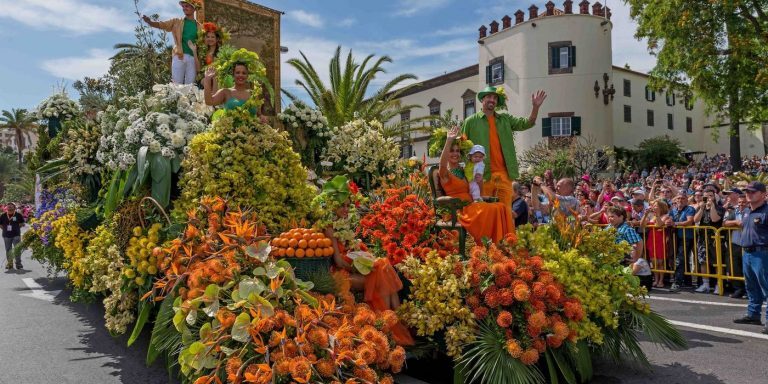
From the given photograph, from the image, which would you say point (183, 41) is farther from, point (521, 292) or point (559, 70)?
point (559, 70)

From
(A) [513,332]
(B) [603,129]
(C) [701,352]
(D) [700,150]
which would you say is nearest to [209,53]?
(A) [513,332]

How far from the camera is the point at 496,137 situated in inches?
253

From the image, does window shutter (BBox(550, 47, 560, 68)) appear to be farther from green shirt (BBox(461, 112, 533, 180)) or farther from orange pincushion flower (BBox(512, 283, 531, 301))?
orange pincushion flower (BBox(512, 283, 531, 301))

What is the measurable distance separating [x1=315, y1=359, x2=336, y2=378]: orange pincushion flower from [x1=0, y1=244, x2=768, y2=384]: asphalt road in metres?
1.26

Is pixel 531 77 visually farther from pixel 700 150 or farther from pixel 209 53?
pixel 209 53

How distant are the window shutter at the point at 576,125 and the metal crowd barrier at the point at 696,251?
23.6 meters

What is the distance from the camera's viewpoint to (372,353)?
3.30 meters

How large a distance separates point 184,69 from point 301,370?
21.0 feet

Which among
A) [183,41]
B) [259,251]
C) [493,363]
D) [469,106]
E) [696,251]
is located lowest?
[493,363]

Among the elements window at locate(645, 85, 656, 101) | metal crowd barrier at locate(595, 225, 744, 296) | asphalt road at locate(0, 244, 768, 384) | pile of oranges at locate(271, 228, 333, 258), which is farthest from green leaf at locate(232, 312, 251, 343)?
window at locate(645, 85, 656, 101)

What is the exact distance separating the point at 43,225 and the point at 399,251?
637 cm

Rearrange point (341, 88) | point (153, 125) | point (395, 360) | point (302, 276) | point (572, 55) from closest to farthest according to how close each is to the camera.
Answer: point (395, 360) → point (302, 276) → point (153, 125) → point (341, 88) → point (572, 55)

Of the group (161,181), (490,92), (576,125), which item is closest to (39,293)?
(161,181)

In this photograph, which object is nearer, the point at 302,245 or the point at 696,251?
the point at 302,245
